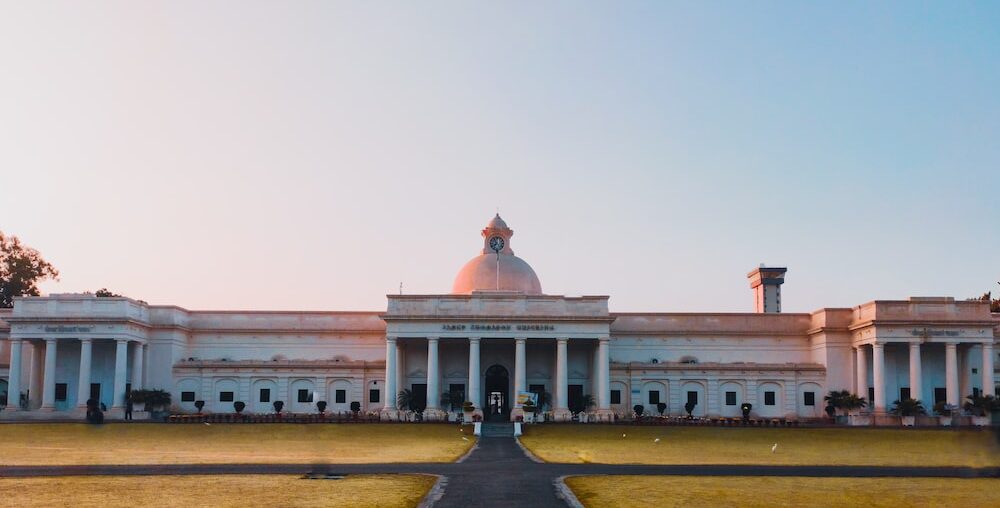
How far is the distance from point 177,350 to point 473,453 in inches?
1744

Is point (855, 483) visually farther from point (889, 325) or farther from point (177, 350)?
point (177, 350)

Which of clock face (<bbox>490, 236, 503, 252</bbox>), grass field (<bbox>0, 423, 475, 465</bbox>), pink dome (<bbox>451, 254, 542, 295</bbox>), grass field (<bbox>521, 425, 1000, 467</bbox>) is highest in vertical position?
clock face (<bbox>490, 236, 503, 252</bbox>)

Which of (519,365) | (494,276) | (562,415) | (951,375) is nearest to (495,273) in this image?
(494,276)

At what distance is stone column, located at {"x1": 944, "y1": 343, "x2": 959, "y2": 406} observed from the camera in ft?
248

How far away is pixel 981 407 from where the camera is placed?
244 ft

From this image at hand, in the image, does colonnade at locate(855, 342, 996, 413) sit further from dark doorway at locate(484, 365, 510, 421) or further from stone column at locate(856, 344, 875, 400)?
dark doorway at locate(484, 365, 510, 421)

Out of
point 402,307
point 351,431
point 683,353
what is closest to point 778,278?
point 683,353

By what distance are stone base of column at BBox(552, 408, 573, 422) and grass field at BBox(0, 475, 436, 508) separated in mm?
43781

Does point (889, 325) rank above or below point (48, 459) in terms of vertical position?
above

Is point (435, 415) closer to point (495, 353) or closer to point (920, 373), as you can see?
point (495, 353)

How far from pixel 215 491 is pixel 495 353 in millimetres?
56115

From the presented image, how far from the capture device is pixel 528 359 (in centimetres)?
8356

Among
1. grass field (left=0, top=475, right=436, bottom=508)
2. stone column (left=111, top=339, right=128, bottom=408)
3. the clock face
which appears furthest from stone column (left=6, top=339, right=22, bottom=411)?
grass field (left=0, top=475, right=436, bottom=508)

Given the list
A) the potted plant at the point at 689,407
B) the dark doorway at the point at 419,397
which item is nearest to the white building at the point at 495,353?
the dark doorway at the point at 419,397
